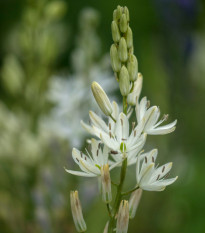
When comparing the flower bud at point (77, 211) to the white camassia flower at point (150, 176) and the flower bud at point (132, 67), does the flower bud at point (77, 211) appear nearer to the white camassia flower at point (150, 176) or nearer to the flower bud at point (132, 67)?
the white camassia flower at point (150, 176)

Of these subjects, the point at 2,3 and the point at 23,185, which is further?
the point at 2,3

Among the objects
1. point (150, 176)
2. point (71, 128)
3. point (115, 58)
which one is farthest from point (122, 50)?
point (71, 128)

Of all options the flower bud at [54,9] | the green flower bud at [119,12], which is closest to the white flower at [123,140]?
the green flower bud at [119,12]

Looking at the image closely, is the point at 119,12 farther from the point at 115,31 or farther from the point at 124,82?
the point at 124,82

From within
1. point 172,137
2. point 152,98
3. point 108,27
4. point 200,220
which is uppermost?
point 108,27

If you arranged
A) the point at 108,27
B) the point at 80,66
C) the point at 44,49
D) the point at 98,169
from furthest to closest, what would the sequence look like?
the point at 108,27, the point at 80,66, the point at 44,49, the point at 98,169

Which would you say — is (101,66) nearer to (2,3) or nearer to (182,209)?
(182,209)

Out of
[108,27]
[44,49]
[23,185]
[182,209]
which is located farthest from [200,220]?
[108,27]
